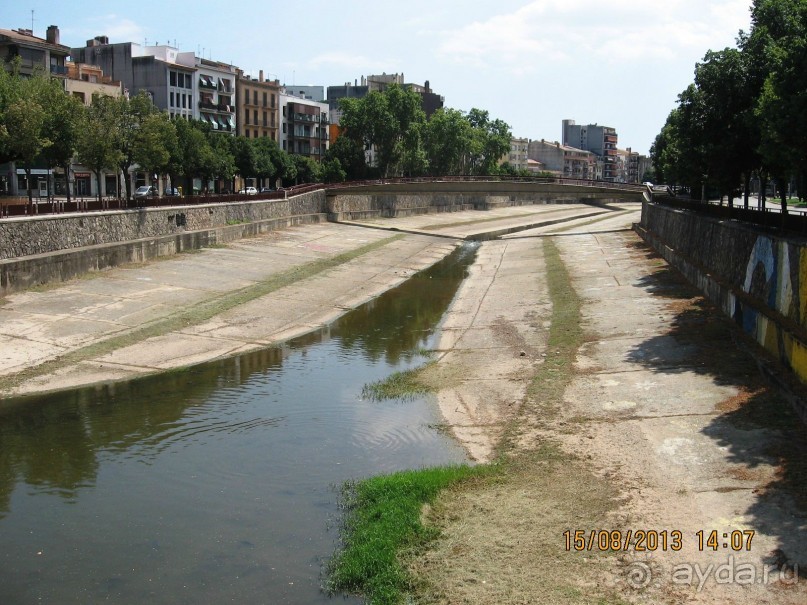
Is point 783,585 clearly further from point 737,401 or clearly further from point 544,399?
point 544,399

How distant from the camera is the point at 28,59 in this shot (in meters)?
87.0

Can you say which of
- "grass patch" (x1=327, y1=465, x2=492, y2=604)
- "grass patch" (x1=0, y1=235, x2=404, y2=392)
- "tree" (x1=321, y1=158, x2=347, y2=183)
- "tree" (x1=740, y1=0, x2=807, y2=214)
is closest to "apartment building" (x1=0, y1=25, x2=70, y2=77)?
"tree" (x1=321, y1=158, x2=347, y2=183)

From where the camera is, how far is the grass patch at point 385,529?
40.0ft

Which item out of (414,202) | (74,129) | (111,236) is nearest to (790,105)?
(111,236)

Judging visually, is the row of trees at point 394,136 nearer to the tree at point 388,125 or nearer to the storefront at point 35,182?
the tree at point 388,125

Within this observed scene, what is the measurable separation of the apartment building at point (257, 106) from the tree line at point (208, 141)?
54.4 feet

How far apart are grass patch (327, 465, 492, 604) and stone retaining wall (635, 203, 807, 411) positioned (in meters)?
9.13

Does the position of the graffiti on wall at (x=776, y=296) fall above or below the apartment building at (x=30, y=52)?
below

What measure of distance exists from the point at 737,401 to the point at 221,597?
12297mm

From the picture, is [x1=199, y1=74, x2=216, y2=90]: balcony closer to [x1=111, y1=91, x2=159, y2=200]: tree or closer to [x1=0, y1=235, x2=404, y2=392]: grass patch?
[x1=111, y1=91, x2=159, y2=200]: tree

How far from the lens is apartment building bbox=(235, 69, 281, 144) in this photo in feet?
443

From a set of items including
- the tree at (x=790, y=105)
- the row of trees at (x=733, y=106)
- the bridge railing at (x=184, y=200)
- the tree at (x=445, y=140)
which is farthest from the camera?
the tree at (x=445, y=140)

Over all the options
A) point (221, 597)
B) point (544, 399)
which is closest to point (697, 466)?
point (544, 399)

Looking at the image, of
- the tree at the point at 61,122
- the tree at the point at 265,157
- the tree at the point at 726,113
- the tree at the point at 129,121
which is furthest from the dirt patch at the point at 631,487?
the tree at the point at 265,157
